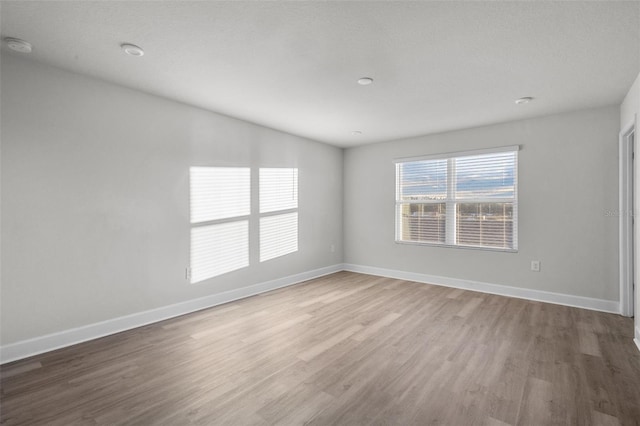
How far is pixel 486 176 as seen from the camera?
4.47 metres

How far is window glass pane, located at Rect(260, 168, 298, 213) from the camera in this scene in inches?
177

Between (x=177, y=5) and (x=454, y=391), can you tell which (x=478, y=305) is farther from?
(x=177, y=5)

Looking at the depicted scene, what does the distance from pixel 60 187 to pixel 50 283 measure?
0.83m

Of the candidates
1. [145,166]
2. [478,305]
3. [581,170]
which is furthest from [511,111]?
[145,166]

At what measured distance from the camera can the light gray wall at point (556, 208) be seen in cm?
363

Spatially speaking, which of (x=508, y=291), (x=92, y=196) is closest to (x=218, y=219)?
(x=92, y=196)

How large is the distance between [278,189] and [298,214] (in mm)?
609

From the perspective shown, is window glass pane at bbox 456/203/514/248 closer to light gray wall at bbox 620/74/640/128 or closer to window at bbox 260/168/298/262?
light gray wall at bbox 620/74/640/128

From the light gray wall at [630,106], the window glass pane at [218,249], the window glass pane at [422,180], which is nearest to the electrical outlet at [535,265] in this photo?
the window glass pane at [422,180]

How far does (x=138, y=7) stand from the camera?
1857 mm

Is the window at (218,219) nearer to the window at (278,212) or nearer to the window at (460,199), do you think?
the window at (278,212)

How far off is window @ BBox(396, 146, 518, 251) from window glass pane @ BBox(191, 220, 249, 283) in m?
2.71

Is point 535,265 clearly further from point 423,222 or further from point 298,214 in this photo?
point 298,214

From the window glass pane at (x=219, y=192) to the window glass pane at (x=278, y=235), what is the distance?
44 cm
